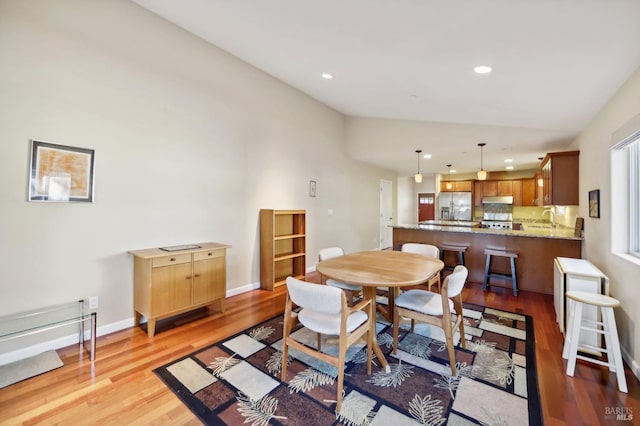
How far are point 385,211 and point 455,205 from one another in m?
2.39

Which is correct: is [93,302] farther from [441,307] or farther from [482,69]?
[482,69]

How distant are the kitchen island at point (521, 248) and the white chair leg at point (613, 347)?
2118mm

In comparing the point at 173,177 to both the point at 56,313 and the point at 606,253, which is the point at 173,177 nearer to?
the point at 56,313

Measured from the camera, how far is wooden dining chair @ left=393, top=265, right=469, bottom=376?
2.03 meters

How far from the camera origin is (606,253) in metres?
2.64

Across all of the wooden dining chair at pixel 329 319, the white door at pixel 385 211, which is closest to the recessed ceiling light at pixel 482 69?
the wooden dining chair at pixel 329 319

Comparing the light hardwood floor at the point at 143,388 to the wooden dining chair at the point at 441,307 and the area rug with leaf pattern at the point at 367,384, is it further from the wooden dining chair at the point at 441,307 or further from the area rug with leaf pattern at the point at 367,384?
the wooden dining chair at the point at 441,307

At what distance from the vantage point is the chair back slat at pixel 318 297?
5.58ft

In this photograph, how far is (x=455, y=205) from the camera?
8.46 m

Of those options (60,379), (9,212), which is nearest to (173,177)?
(9,212)

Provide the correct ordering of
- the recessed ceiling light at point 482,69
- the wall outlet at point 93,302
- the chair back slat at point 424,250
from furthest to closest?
the chair back slat at point 424,250
the wall outlet at point 93,302
the recessed ceiling light at point 482,69

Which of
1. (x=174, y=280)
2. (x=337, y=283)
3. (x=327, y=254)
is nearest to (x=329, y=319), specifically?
(x=337, y=283)

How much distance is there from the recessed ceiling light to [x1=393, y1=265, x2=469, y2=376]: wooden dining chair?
1763 millimetres

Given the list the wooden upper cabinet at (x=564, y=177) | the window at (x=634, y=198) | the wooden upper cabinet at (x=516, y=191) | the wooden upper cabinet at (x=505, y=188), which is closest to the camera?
the window at (x=634, y=198)
